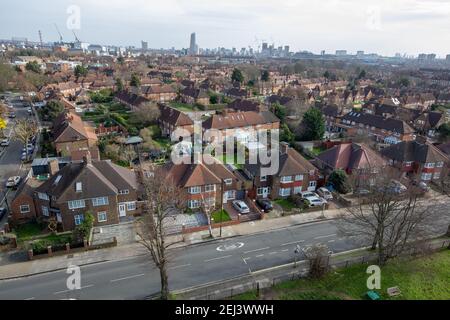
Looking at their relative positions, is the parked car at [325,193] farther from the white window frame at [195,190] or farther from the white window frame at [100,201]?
the white window frame at [100,201]

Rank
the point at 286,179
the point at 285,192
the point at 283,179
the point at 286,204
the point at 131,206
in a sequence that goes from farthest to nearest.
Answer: the point at 285,192 → the point at 286,179 → the point at 283,179 → the point at 286,204 → the point at 131,206

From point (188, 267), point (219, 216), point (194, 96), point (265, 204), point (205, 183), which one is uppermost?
point (194, 96)

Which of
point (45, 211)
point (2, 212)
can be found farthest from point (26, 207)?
point (2, 212)

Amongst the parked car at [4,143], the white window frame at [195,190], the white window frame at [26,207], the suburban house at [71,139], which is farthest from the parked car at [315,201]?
the parked car at [4,143]

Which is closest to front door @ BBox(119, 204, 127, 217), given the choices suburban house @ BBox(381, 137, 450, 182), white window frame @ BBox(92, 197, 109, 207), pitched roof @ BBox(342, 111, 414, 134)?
white window frame @ BBox(92, 197, 109, 207)

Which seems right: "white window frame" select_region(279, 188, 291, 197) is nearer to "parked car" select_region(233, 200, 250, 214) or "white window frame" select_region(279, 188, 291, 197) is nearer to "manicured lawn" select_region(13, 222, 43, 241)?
"parked car" select_region(233, 200, 250, 214)

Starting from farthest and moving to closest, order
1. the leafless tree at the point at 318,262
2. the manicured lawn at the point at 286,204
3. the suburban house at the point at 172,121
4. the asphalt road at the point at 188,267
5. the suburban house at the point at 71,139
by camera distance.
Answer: the suburban house at the point at 172,121 < the suburban house at the point at 71,139 < the manicured lawn at the point at 286,204 < the leafless tree at the point at 318,262 < the asphalt road at the point at 188,267

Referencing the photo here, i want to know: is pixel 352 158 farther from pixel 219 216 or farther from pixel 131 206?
pixel 131 206
